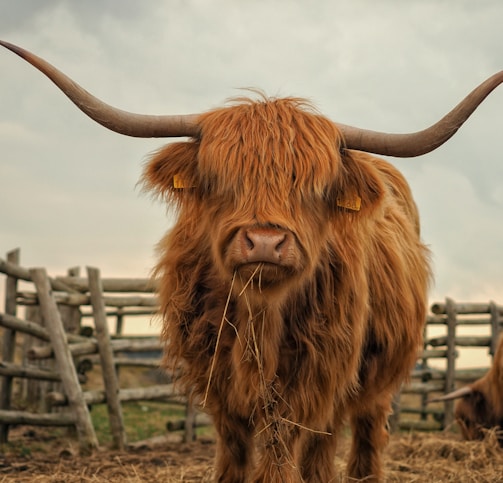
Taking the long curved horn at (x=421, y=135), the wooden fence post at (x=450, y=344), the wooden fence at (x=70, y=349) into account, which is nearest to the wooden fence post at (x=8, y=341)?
the wooden fence at (x=70, y=349)

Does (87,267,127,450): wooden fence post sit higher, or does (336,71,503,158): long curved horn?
(336,71,503,158): long curved horn

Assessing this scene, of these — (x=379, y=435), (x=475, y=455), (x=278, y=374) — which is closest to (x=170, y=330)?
(x=278, y=374)

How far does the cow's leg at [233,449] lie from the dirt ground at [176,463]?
109 cm

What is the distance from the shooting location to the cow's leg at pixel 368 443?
6184 millimetres

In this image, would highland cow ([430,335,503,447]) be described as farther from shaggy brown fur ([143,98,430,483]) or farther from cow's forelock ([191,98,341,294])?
cow's forelock ([191,98,341,294])

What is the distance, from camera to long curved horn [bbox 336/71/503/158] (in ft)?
14.5

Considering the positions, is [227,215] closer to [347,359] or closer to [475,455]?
[347,359]

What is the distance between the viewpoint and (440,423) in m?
15.7

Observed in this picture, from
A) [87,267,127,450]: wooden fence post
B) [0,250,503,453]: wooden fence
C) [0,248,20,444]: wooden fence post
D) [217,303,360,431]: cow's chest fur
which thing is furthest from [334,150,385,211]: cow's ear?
[0,248,20,444]: wooden fence post

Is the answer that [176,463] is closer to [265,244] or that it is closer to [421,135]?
[421,135]

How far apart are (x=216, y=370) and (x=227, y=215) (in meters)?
1.04

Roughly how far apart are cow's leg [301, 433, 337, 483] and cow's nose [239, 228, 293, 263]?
2008 mm

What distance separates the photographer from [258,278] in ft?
12.6

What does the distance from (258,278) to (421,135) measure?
4.62 ft
